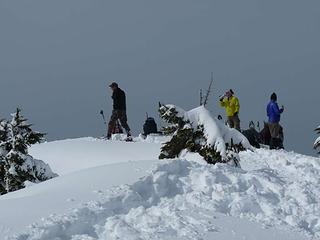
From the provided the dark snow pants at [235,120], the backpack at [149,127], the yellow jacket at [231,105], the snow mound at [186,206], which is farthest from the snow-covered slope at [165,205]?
the backpack at [149,127]

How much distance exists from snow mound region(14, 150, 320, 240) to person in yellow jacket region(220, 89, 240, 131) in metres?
10.7

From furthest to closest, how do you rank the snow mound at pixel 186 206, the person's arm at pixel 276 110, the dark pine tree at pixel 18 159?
the person's arm at pixel 276 110 → the dark pine tree at pixel 18 159 → the snow mound at pixel 186 206

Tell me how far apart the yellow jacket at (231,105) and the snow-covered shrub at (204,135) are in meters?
7.69

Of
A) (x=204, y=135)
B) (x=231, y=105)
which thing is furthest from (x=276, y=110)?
(x=204, y=135)

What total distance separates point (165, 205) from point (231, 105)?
13.4m

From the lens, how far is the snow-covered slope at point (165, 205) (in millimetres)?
7500

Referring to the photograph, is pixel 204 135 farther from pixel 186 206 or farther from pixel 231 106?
pixel 231 106

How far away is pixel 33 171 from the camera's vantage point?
17328mm

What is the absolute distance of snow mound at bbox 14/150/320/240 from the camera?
7.46 m

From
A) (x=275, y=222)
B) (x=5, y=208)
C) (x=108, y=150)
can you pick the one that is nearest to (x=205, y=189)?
(x=275, y=222)

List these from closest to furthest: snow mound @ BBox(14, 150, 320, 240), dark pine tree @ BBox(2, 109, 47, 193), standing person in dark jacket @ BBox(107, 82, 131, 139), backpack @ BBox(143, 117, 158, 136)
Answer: snow mound @ BBox(14, 150, 320, 240) → dark pine tree @ BBox(2, 109, 47, 193) → standing person in dark jacket @ BBox(107, 82, 131, 139) → backpack @ BBox(143, 117, 158, 136)

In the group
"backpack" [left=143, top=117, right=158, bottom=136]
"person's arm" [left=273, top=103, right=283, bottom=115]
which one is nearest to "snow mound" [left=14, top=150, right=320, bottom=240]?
"person's arm" [left=273, top=103, right=283, bottom=115]

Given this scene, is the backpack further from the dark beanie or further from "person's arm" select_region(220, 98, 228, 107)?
the dark beanie

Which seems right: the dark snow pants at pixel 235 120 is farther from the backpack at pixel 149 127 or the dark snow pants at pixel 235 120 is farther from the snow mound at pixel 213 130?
the snow mound at pixel 213 130
